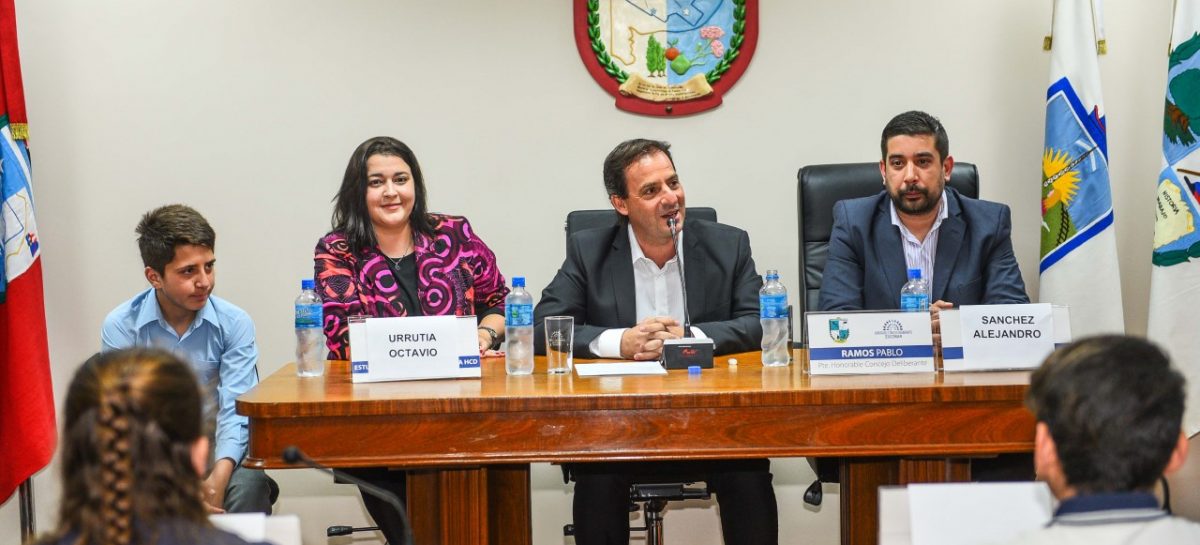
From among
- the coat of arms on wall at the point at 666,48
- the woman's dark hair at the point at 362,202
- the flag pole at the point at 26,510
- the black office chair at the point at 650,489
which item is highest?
the coat of arms on wall at the point at 666,48

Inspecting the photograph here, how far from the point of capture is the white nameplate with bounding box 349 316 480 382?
2.44 m

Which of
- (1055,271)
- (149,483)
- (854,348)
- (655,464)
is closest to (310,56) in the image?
(655,464)

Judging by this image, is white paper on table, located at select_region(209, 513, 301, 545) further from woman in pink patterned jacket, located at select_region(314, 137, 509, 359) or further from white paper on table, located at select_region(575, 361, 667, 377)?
woman in pink patterned jacket, located at select_region(314, 137, 509, 359)

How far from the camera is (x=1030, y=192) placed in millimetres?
4242

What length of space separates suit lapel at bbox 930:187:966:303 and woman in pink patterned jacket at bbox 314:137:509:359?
4.14 ft

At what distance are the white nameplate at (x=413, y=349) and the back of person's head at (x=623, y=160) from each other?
0.83m

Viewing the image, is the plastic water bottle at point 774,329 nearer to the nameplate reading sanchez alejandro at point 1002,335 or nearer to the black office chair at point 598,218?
the nameplate reading sanchez alejandro at point 1002,335

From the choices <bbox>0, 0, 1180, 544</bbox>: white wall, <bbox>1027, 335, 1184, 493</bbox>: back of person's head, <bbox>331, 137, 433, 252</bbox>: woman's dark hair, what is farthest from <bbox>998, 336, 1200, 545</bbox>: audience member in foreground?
<bbox>0, 0, 1180, 544</bbox>: white wall

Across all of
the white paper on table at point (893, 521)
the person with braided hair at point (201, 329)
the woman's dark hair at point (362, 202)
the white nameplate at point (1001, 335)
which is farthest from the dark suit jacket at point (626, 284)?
A: the white paper on table at point (893, 521)

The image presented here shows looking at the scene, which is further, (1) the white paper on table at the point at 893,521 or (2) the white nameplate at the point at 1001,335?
(2) the white nameplate at the point at 1001,335

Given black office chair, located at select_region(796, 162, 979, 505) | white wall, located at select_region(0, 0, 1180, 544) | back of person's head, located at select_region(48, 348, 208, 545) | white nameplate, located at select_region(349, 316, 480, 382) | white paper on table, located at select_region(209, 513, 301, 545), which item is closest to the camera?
back of person's head, located at select_region(48, 348, 208, 545)

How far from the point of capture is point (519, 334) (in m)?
2.62

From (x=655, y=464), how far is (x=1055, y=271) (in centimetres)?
190

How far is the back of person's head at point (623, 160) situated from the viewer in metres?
3.13
